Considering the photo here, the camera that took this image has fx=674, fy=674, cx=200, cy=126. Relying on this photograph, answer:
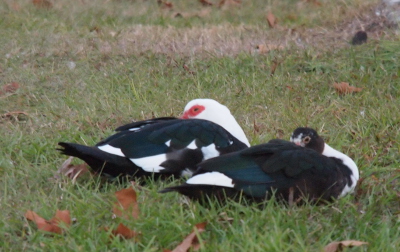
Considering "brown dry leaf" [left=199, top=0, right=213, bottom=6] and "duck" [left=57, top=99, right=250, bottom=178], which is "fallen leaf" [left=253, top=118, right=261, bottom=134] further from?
"brown dry leaf" [left=199, top=0, right=213, bottom=6]

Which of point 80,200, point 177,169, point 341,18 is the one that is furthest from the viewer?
point 341,18

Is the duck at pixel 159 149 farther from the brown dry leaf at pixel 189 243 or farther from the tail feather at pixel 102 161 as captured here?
the brown dry leaf at pixel 189 243

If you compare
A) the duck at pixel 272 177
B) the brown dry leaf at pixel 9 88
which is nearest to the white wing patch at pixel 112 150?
the duck at pixel 272 177

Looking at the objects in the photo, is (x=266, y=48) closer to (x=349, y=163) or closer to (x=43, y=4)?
(x=349, y=163)

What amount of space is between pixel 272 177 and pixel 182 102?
1.86m

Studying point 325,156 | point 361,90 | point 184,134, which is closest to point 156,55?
point 361,90

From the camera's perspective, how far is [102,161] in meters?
3.43

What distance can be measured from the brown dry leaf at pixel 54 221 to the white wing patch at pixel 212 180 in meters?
0.55

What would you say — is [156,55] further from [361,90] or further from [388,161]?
[388,161]

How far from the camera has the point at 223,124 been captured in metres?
3.88

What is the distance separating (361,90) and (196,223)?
8.14 ft

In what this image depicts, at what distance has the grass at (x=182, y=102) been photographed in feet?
9.41

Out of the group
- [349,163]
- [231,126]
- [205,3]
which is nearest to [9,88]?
[231,126]

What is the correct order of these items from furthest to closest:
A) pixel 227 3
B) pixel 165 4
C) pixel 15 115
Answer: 1. pixel 227 3
2. pixel 165 4
3. pixel 15 115
